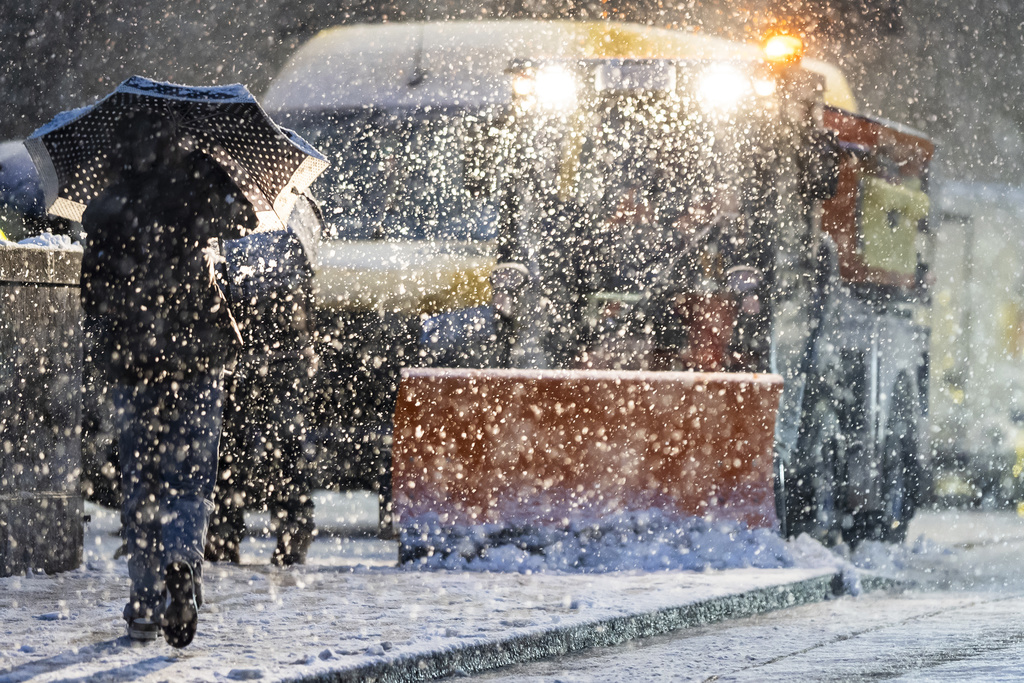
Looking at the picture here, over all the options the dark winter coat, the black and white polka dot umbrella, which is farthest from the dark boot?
the black and white polka dot umbrella

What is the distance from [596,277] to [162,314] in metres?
3.35

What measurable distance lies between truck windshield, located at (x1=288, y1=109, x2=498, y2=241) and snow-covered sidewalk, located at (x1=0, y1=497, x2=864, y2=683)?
5.94ft

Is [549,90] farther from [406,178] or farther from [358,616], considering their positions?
[358,616]

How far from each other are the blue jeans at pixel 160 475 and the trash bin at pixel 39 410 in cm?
153

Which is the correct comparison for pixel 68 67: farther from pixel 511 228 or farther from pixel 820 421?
pixel 820 421

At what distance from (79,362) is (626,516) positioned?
8.35 feet

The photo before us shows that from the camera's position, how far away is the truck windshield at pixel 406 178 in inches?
298

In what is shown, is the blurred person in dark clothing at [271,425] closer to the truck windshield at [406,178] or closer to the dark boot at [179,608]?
the truck windshield at [406,178]

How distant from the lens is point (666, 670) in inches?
187

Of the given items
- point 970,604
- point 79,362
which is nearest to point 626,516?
point 970,604

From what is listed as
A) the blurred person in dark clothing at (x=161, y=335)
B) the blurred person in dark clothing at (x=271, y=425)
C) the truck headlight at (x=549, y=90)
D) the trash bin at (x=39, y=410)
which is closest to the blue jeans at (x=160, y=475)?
the blurred person in dark clothing at (x=161, y=335)

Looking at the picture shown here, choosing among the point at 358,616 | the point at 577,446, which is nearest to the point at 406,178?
the point at 577,446

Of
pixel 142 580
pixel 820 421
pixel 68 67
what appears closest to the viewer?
pixel 142 580

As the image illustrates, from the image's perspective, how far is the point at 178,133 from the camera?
469cm
